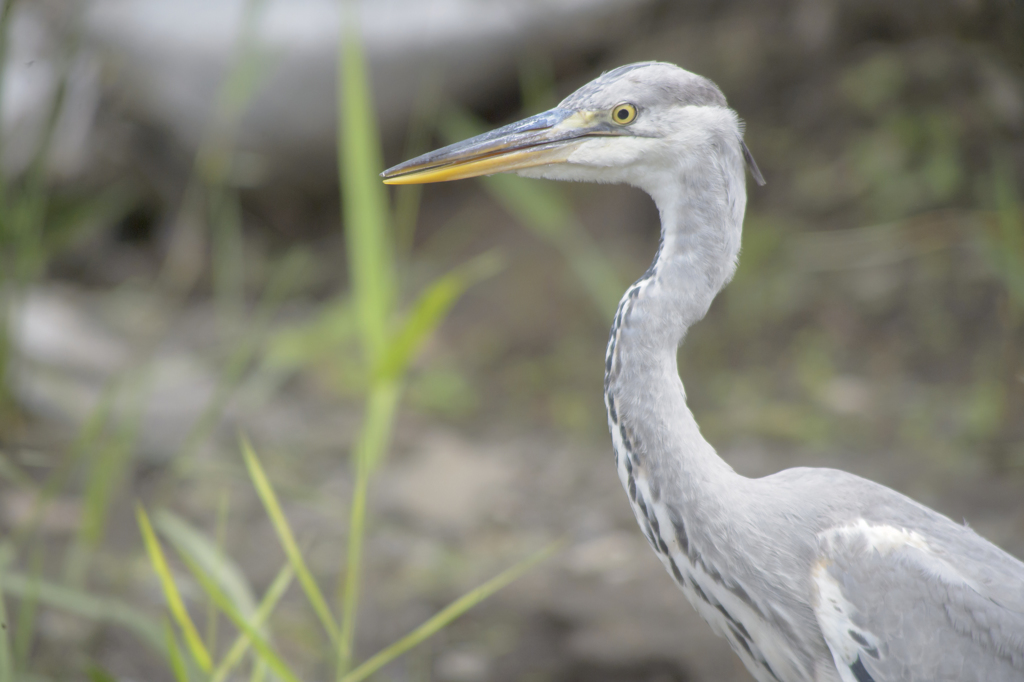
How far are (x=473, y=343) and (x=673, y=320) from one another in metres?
2.84

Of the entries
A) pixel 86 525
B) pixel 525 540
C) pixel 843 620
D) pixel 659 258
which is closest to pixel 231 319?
pixel 525 540

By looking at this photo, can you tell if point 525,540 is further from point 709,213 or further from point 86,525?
point 709,213

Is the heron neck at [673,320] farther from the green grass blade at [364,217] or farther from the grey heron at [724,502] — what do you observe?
the green grass blade at [364,217]

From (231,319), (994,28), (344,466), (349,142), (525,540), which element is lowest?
(525,540)

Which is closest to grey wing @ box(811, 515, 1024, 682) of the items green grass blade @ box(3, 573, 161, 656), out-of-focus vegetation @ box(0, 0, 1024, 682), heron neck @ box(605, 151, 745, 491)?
heron neck @ box(605, 151, 745, 491)

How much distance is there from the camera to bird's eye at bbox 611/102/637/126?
150 centimetres

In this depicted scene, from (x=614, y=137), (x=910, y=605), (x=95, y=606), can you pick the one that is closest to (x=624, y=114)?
(x=614, y=137)

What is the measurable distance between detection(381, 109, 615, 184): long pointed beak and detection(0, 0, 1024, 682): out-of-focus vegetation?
0.84 feet

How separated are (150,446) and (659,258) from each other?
244cm

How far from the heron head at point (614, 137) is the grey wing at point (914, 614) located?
0.72 m

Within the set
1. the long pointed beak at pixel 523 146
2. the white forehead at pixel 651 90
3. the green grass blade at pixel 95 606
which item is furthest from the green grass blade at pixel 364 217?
the green grass blade at pixel 95 606

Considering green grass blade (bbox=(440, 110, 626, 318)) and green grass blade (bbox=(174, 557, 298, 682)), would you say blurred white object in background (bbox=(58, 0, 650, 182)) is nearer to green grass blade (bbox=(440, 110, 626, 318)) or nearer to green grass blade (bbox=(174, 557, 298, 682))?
green grass blade (bbox=(440, 110, 626, 318))

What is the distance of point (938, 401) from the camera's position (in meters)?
3.39

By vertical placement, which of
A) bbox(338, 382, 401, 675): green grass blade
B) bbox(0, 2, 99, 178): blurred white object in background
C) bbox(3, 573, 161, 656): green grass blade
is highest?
bbox(0, 2, 99, 178): blurred white object in background
